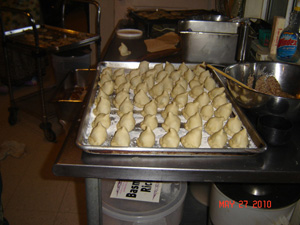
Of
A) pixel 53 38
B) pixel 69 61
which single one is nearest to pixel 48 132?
pixel 69 61

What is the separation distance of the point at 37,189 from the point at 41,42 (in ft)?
3.92

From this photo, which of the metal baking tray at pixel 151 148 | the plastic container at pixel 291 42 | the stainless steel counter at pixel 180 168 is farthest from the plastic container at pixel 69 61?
the stainless steel counter at pixel 180 168

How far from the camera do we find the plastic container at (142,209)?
1.03m

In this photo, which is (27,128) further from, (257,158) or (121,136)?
(257,158)

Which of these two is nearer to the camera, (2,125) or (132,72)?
(132,72)

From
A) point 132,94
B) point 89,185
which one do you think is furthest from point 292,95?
point 89,185

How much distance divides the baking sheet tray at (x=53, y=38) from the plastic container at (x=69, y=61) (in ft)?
0.59

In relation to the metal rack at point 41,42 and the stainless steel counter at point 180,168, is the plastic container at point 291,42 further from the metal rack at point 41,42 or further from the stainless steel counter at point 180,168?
the metal rack at point 41,42

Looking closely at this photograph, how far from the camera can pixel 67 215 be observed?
5.34 feet


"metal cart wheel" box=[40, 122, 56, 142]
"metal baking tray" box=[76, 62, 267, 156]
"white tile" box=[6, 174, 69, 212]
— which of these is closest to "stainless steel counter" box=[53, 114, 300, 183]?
"metal baking tray" box=[76, 62, 267, 156]

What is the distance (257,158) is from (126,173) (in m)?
0.37

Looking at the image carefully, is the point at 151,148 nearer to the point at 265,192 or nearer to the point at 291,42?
the point at 265,192

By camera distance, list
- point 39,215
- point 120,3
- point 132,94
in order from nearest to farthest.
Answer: point 132,94 → point 39,215 → point 120,3

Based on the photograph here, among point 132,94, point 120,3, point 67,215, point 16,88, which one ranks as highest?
point 120,3
